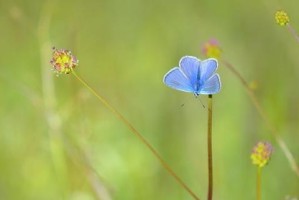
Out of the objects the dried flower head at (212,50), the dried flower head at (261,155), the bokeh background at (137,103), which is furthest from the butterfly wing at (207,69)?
the bokeh background at (137,103)

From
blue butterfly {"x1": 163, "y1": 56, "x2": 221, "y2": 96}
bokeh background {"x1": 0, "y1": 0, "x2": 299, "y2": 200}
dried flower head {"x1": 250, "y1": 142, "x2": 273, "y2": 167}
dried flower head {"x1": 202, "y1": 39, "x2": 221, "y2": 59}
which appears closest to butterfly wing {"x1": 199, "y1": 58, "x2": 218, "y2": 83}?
blue butterfly {"x1": 163, "y1": 56, "x2": 221, "y2": 96}

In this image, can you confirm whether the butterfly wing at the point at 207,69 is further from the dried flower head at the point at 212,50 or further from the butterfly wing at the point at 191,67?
the dried flower head at the point at 212,50

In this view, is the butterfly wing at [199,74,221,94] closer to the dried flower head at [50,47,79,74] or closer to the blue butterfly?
the blue butterfly

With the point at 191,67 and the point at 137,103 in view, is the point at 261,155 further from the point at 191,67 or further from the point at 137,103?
the point at 137,103

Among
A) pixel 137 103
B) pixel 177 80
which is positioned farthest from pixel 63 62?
pixel 137 103

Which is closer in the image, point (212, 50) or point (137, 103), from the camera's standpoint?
point (212, 50)
